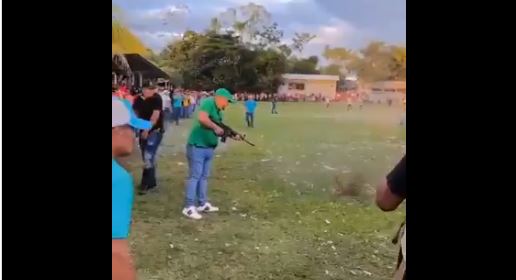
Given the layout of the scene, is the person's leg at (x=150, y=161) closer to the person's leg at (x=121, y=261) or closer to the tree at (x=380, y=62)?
the person's leg at (x=121, y=261)

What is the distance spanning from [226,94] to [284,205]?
0.41 meters

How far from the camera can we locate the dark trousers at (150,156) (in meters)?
2.14

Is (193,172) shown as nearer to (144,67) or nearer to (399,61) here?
(144,67)

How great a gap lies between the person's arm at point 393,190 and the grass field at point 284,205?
0.08 feet

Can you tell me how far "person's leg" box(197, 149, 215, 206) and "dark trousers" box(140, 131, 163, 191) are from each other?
0.15 m

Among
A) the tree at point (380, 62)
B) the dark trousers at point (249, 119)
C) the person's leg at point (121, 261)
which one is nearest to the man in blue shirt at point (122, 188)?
the person's leg at point (121, 261)

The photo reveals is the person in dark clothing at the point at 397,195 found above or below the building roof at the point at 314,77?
below

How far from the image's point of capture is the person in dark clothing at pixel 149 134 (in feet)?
7.02

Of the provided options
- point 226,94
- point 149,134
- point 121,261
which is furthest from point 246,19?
point 121,261

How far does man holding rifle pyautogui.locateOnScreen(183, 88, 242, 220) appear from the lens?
2.13m

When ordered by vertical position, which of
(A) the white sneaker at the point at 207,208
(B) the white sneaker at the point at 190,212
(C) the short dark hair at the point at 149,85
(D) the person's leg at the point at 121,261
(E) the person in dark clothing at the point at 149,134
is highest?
(C) the short dark hair at the point at 149,85
